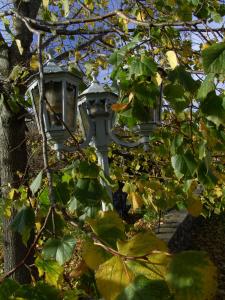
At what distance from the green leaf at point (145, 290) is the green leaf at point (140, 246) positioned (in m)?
0.10

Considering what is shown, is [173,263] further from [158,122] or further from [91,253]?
[158,122]

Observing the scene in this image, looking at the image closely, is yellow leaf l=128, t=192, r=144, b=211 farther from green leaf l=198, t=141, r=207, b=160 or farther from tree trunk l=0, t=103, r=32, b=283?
tree trunk l=0, t=103, r=32, b=283

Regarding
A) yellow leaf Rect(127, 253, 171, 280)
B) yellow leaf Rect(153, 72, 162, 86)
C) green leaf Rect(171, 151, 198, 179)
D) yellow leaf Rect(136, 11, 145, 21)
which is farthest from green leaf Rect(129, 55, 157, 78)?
yellow leaf Rect(136, 11, 145, 21)

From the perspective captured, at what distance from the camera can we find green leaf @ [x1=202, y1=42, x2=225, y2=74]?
116cm

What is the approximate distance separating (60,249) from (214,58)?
691 mm

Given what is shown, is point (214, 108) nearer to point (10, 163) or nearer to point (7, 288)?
point (7, 288)

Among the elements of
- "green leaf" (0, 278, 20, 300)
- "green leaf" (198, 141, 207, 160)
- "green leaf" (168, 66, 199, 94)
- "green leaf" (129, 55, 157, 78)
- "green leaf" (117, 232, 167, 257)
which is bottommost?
"green leaf" (0, 278, 20, 300)

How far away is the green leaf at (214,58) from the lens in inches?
45.7

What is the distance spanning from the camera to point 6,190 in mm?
4191

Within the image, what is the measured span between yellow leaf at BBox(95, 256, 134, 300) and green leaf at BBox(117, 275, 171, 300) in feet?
0.19

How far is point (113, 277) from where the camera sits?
0.97 meters

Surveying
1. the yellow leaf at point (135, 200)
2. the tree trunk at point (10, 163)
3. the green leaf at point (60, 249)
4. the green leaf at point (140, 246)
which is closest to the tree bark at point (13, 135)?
the tree trunk at point (10, 163)

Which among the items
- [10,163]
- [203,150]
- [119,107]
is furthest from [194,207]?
[10,163]

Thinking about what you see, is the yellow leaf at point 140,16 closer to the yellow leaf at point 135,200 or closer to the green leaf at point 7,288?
the yellow leaf at point 135,200
